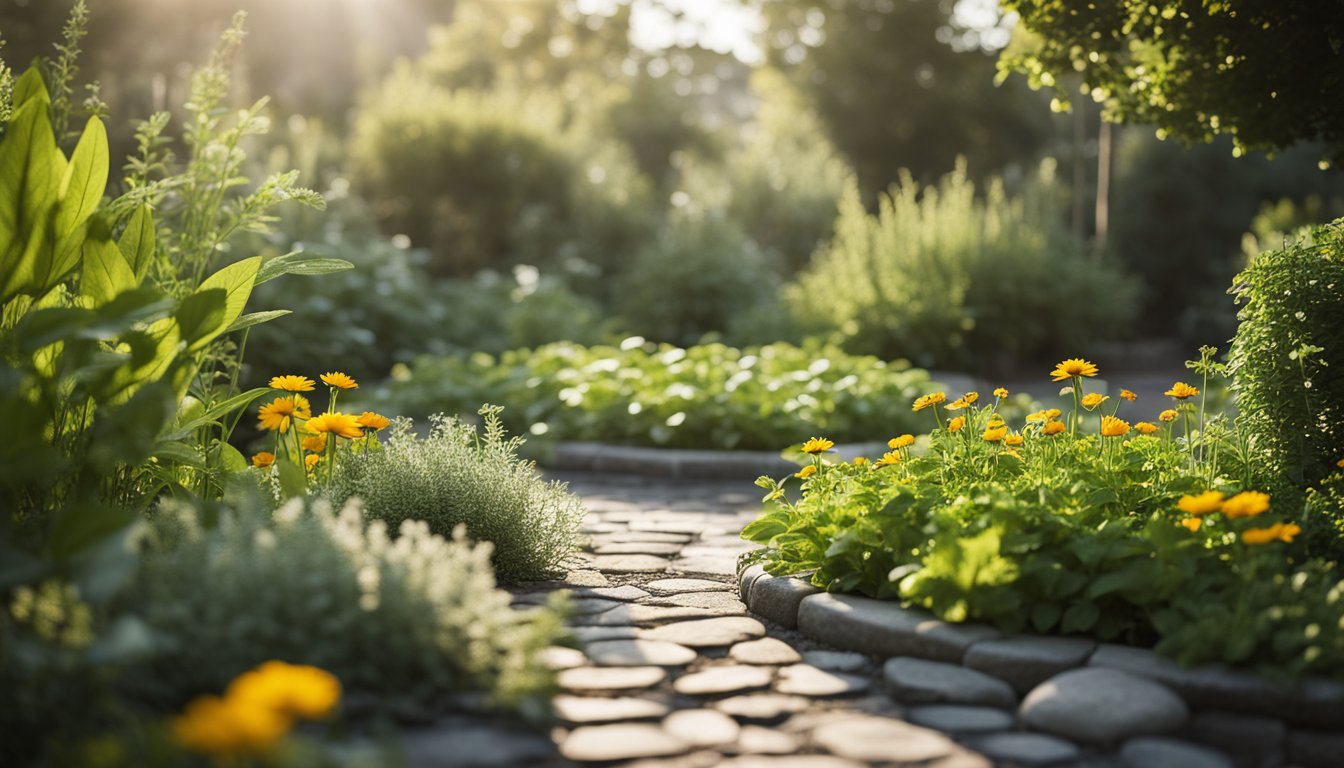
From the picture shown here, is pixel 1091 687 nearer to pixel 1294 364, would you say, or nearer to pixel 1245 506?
pixel 1245 506

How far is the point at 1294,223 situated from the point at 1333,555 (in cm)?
1152

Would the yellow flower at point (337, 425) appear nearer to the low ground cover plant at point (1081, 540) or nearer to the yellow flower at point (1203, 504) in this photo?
the low ground cover plant at point (1081, 540)

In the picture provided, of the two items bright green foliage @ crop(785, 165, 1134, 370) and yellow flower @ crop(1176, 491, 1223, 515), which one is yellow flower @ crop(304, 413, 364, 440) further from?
bright green foliage @ crop(785, 165, 1134, 370)

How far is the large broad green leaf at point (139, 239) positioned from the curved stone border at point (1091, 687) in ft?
6.91

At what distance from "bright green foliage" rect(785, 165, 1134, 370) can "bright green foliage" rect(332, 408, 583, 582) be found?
5.84 meters

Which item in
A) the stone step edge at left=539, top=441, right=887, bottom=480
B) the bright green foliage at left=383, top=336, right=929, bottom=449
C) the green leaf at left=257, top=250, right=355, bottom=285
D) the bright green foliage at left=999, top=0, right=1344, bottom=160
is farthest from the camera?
the bright green foliage at left=383, top=336, right=929, bottom=449

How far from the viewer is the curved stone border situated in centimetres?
227

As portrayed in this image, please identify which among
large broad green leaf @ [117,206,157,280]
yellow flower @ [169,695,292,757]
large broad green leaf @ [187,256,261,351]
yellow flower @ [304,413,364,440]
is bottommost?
yellow flower @ [169,695,292,757]

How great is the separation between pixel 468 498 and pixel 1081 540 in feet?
5.82

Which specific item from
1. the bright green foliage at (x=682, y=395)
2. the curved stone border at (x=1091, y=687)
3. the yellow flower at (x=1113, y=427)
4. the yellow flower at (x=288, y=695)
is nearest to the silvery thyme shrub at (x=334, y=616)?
the yellow flower at (x=288, y=695)

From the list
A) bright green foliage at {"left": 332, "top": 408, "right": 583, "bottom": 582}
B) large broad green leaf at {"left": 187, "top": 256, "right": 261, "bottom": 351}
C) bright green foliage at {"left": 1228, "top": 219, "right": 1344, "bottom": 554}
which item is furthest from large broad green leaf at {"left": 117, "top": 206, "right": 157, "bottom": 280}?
bright green foliage at {"left": 1228, "top": 219, "right": 1344, "bottom": 554}

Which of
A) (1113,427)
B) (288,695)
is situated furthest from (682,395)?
(288,695)

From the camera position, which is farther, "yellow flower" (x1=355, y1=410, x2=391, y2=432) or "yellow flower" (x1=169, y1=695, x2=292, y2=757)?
"yellow flower" (x1=355, y1=410, x2=391, y2=432)

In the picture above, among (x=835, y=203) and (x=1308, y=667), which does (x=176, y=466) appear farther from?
(x=835, y=203)
